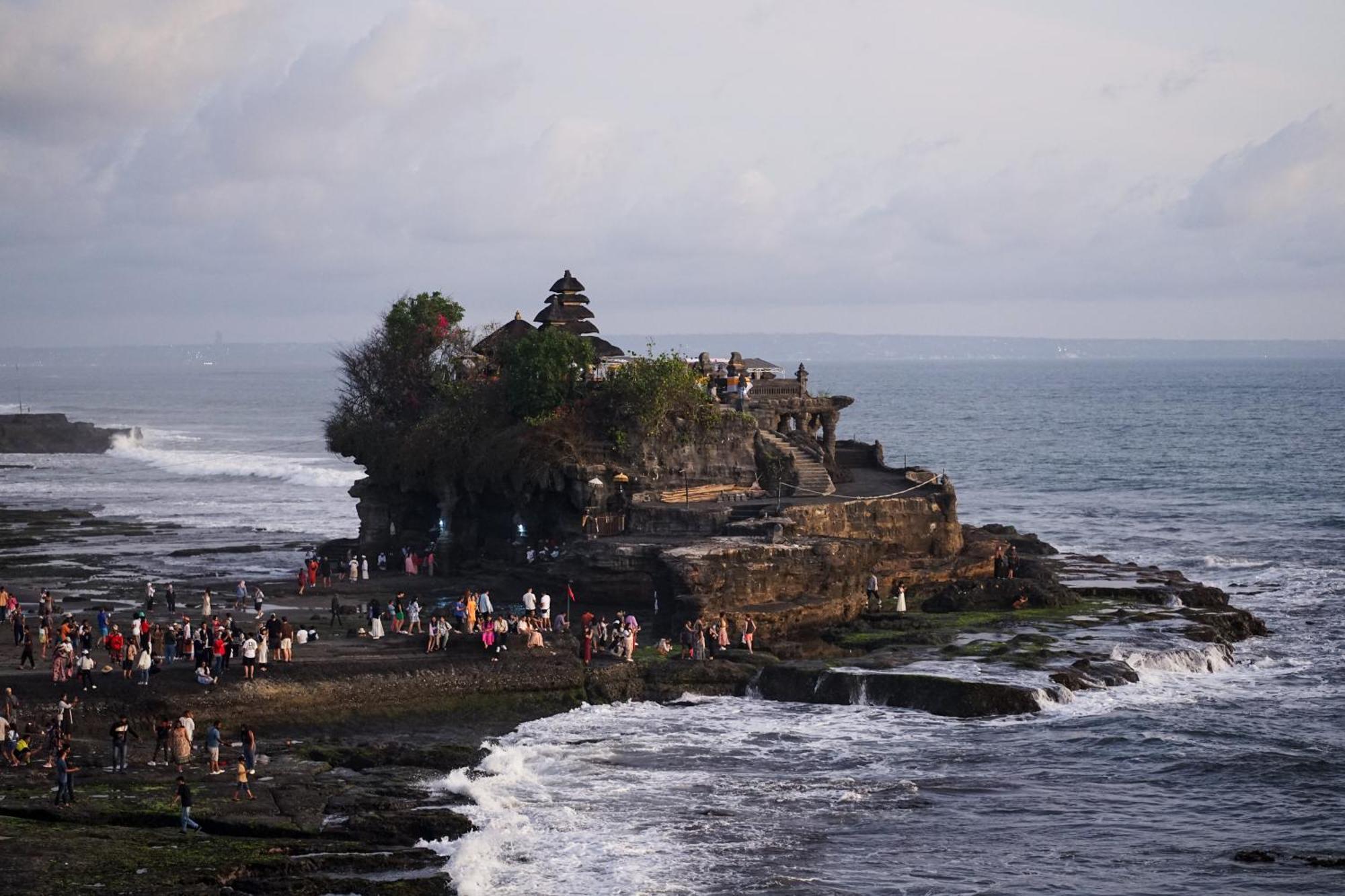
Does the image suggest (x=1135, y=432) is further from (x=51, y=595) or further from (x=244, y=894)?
(x=244, y=894)

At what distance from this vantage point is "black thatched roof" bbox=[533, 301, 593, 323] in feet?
190

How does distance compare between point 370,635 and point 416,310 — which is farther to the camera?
point 416,310

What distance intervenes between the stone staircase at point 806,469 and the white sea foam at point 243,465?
1779 inches

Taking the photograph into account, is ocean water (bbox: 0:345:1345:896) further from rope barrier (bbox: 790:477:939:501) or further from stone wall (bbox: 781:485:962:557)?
rope barrier (bbox: 790:477:939:501)

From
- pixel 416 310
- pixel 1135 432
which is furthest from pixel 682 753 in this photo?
pixel 1135 432

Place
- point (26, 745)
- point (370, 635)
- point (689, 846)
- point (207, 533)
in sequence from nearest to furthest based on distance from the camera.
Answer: point (689, 846) < point (26, 745) < point (370, 635) < point (207, 533)

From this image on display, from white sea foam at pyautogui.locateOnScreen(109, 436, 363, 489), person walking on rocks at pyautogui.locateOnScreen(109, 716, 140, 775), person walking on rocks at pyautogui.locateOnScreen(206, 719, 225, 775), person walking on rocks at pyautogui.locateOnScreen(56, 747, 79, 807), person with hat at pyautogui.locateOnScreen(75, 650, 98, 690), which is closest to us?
person walking on rocks at pyautogui.locateOnScreen(56, 747, 79, 807)

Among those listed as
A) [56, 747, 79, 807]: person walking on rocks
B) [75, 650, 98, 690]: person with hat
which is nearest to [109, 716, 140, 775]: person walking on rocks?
[56, 747, 79, 807]: person walking on rocks

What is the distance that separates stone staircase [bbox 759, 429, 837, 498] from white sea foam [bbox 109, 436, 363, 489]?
4518cm

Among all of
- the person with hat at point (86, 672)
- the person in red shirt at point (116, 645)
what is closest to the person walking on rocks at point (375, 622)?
the person in red shirt at point (116, 645)

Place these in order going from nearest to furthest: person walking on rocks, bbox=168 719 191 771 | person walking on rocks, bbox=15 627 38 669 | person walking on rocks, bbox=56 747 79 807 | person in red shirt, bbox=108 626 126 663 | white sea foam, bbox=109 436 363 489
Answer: person walking on rocks, bbox=56 747 79 807 < person walking on rocks, bbox=168 719 191 771 < person walking on rocks, bbox=15 627 38 669 < person in red shirt, bbox=108 626 126 663 < white sea foam, bbox=109 436 363 489

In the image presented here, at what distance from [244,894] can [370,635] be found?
17364mm

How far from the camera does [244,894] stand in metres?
24.5

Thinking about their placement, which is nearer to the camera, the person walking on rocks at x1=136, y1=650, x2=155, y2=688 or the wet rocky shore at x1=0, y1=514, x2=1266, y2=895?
the wet rocky shore at x1=0, y1=514, x2=1266, y2=895
